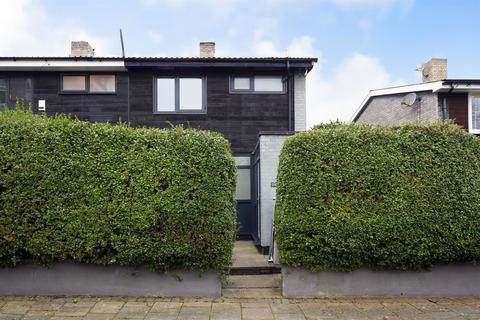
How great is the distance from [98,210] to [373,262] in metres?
4.44

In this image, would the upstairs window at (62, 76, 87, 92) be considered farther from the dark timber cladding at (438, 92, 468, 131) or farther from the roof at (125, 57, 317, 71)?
the dark timber cladding at (438, 92, 468, 131)

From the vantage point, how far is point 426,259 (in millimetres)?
6719

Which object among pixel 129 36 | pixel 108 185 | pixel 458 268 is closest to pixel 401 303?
pixel 458 268

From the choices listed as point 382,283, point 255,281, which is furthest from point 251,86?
point 382,283

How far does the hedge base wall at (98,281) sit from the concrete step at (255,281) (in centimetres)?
65

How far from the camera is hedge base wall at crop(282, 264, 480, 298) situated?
6.85 metres

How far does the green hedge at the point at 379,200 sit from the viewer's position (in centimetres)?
664

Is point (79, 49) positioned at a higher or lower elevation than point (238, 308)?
higher

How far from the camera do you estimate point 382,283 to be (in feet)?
22.6

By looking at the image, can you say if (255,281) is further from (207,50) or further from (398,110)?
(398,110)

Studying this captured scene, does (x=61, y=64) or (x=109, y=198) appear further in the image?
(x=61, y=64)

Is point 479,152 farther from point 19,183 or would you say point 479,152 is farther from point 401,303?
point 19,183

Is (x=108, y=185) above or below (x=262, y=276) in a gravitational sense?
above

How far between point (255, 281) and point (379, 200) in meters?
2.62
